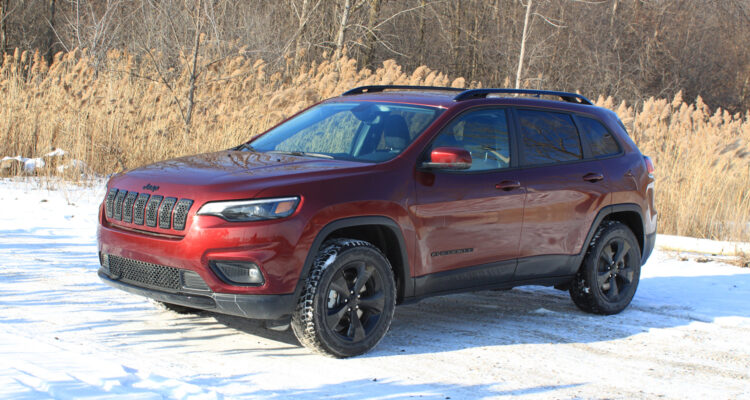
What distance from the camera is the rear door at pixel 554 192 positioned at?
626cm

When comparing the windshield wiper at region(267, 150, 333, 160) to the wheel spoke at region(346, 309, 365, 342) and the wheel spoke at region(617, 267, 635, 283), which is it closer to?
the wheel spoke at region(346, 309, 365, 342)

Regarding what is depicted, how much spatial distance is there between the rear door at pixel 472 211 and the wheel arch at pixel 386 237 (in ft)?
0.40

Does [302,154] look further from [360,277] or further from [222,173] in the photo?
[360,277]

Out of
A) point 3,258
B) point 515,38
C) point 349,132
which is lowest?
point 3,258

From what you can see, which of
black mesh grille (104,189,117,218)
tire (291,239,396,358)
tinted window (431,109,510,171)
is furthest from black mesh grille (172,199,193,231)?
tinted window (431,109,510,171)

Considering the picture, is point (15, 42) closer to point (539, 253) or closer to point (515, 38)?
point (515, 38)

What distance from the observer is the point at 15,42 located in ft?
89.8

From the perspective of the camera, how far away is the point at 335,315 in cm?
512

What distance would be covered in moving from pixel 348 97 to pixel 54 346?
3032mm

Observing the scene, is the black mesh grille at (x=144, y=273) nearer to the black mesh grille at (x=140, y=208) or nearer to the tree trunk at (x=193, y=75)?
the black mesh grille at (x=140, y=208)

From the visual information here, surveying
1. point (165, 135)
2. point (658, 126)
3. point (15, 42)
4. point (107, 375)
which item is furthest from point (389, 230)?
point (15, 42)

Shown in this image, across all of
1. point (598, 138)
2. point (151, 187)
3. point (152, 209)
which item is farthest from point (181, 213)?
point (598, 138)

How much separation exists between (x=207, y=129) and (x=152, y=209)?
25.6 feet

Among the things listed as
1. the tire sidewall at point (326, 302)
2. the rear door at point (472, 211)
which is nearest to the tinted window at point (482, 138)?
the rear door at point (472, 211)
